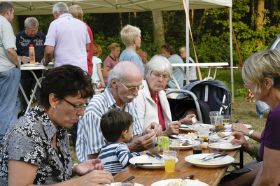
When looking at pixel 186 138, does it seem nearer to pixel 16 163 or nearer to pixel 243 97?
pixel 16 163

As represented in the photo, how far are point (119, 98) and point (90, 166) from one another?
2.79ft

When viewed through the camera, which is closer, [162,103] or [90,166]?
[90,166]

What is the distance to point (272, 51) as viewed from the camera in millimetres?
2801

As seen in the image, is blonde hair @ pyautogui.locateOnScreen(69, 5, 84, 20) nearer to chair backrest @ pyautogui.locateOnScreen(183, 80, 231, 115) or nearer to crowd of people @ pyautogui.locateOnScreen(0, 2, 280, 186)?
chair backrest @ pyautogui.locateOnScreen(183, 80, 231, 115)

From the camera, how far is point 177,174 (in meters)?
2.59

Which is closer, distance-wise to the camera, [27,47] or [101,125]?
[101,125]

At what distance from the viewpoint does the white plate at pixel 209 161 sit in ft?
8.88

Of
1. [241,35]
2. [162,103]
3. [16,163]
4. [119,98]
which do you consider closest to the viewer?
[16,163]

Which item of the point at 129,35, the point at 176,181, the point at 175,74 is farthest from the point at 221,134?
the point at 175,74

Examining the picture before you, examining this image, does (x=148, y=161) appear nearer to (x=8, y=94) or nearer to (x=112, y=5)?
(x=8, y=94)

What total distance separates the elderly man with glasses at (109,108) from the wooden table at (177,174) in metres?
0.35

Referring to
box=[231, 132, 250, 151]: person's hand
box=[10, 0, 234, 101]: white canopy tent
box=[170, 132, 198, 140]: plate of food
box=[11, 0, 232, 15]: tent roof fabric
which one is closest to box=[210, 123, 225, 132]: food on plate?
box=[170, 132, 198, 140]: plate of food

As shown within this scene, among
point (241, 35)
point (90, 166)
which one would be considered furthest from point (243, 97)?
point (90, 166)

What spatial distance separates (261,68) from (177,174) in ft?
2.44
